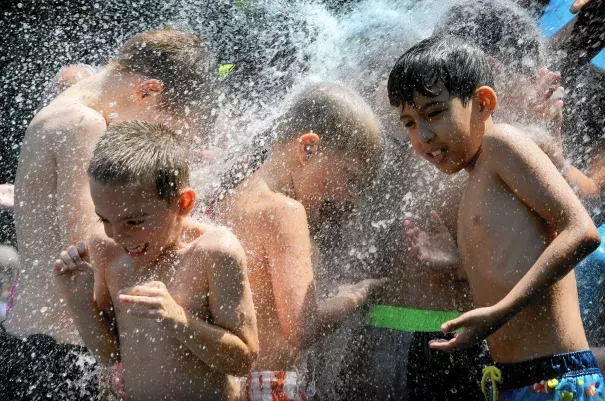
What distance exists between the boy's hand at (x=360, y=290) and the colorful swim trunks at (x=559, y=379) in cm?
63

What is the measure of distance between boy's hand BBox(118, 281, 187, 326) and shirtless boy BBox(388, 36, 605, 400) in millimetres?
812

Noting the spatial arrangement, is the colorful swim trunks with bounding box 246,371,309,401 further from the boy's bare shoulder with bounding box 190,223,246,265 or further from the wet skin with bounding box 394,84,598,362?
the wet skin with bounding box 394,84,598,362

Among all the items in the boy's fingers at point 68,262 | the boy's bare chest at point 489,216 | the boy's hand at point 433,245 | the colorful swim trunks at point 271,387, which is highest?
the boy's bare chest at point 489,216

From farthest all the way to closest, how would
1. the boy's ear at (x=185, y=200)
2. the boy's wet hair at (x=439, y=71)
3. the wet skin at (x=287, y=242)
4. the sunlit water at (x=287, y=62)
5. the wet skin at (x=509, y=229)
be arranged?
the sunlit water at (x=287, y=62), the wet skin at (x=287, y=242), the boy's wet hair at (x=439, y=71), the boy's ear at (x=185, y=200), the wet skin at (x=509, y=229)

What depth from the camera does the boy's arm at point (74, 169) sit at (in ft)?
9.74

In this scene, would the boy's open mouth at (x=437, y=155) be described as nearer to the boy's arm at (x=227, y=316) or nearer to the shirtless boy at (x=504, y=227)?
the shirtless boy at (x=504, y=227)

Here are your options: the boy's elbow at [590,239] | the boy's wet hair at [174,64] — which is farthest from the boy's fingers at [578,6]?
the boy's elbow at [590,239]

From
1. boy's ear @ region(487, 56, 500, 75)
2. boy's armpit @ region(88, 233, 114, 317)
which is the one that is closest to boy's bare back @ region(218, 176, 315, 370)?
boy's armpit @ region(88, 233, 114, 317)

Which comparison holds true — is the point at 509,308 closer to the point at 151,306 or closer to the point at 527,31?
the point at 151,306

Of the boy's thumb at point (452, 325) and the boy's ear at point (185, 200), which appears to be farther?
the boy's ear at point (185, 200)

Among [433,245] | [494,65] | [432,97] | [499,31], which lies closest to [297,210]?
[433,245]

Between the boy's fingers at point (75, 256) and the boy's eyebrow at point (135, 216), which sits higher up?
the boy's eyebrow at point (135, 216)

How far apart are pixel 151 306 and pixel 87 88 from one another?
4.59 ft

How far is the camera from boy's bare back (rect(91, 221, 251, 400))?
98.1 inches
